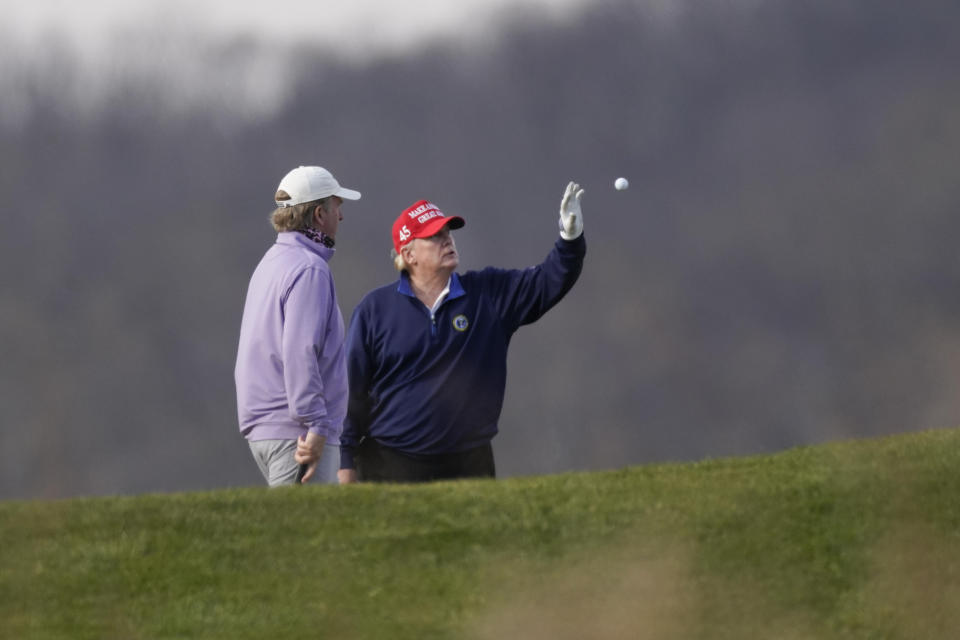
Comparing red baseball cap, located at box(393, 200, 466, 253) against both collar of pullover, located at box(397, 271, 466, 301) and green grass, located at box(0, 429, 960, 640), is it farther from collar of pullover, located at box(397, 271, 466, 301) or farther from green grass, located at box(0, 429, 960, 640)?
green grass, located at box(0, 429, 960, 640)

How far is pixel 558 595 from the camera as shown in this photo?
6.84m

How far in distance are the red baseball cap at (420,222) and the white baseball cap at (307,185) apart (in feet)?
2.30

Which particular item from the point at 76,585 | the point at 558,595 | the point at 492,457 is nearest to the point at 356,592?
the point at 558,595

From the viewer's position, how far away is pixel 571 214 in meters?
9.37

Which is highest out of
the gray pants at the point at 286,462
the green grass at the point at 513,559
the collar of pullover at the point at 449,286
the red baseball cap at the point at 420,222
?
the red baseball cap at the point at 420,222

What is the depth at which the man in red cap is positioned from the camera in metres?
9.24

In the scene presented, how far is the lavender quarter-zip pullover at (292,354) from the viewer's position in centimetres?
844

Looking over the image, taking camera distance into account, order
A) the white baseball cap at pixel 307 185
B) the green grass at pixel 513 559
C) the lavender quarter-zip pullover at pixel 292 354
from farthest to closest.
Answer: the white baseball cap at pixel 307 185 < the lavender quarter-zip pullover at pixel 292 354 < the green grass at pixel 513 559

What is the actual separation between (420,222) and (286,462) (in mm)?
1983

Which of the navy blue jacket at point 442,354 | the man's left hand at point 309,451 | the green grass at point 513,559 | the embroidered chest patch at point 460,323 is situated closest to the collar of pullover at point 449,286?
the navy blue jacket at point 442,354

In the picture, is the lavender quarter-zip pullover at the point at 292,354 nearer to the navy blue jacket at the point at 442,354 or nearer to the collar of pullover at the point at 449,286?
the navy blue jacket at the point at 442,354

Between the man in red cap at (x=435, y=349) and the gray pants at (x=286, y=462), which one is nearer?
the gray pants at (x=286, y=462)

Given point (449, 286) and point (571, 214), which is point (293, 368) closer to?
point (449, 286)

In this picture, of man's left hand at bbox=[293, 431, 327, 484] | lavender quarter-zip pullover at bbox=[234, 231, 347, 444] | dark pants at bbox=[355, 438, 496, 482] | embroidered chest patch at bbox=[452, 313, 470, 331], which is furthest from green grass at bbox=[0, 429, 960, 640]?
embroidered chest patch at bbox=[452, 313, 470, 331]
